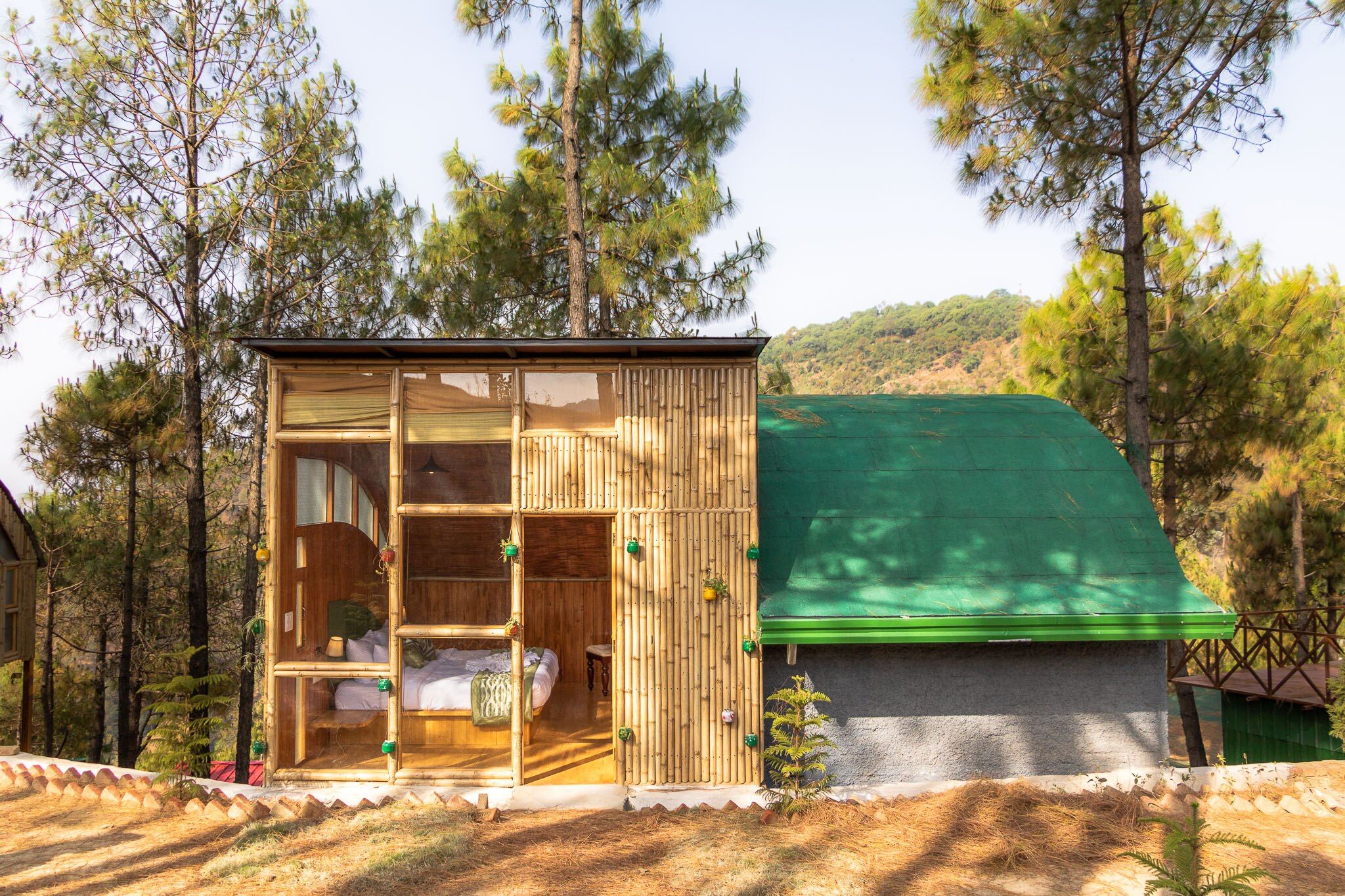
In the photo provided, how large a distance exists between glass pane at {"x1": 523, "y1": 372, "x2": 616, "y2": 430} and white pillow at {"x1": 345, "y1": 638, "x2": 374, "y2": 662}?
248cm

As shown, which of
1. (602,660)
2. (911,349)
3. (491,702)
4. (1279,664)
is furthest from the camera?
(911,349)

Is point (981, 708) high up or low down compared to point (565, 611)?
down

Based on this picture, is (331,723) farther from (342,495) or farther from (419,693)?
(342,495)

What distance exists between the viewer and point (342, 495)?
7770mm

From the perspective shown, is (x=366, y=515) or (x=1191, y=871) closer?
(x=1191, y=871)

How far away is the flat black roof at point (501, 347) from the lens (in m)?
6.25

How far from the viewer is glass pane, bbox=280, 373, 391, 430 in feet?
22.1

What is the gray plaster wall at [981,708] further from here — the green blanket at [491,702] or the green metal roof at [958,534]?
the green blanket at [491,702]

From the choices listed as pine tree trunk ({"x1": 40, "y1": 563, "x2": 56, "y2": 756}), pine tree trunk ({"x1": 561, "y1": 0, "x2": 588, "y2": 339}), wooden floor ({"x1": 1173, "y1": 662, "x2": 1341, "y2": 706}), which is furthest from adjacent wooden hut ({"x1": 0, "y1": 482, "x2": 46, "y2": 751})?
wooden floor ({"x1": 1173, "y1": 662, "x2": 1341, "y2": 706})

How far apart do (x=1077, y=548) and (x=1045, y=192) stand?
6378 mm

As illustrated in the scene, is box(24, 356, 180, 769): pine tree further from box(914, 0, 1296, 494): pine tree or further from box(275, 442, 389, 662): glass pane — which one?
box(914, 0, 1296, 494): pine tree

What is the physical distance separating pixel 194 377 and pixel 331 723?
6.65m

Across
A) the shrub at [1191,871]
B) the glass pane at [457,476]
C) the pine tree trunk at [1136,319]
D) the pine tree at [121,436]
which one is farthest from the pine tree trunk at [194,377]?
the pine tree trunk at [1136,319]

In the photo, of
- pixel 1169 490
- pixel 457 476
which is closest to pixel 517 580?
pixel 457 476
